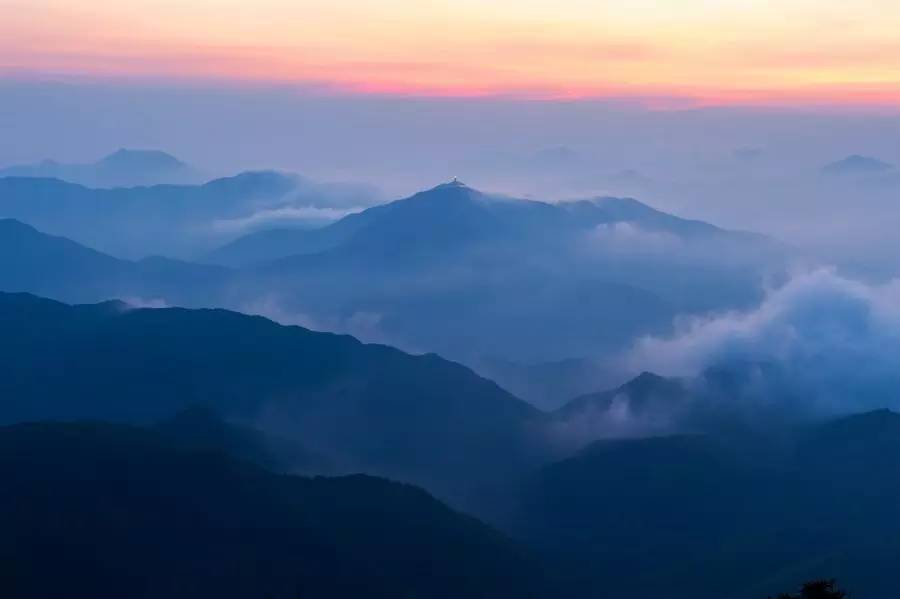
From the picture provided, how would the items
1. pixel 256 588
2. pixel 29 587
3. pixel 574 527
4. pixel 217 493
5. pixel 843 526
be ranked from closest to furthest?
pixel 29 587
pixel 256 588
pixel 217 493
pixel 843 526
pixel 574 527

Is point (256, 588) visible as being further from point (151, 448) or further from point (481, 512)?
point (481, 512)

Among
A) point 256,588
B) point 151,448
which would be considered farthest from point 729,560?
point 151,448

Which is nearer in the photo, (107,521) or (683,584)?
(107,521)

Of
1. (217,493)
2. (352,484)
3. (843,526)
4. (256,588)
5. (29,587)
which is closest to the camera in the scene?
(29,587)

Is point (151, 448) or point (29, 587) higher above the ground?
point (151, 448)

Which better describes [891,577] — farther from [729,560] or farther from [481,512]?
[481,512]

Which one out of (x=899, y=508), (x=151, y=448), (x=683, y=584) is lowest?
(x=683, y=584)
